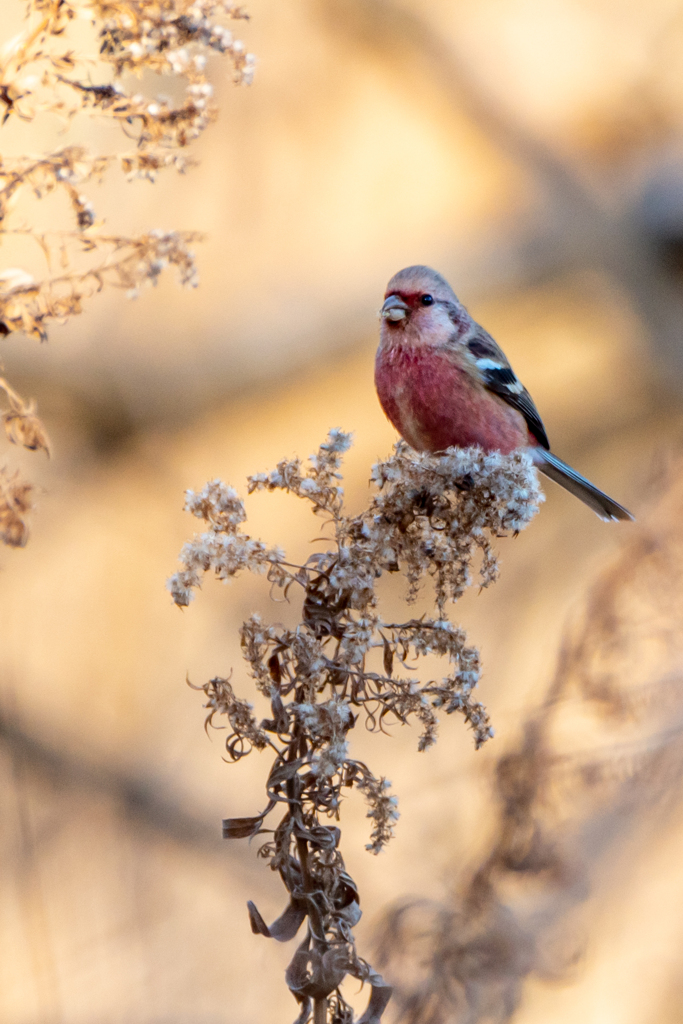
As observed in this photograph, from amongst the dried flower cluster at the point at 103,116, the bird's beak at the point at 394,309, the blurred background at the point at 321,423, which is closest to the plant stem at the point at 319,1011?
the dried flower cluster at the point at 103,116

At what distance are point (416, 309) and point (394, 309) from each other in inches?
3.2

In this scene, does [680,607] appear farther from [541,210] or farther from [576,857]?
[541,210]

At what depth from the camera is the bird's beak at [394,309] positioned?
1.97 m

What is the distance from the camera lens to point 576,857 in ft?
9.34

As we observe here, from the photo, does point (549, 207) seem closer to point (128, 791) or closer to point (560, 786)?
point (560, 786)

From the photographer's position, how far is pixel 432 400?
6.62 feet

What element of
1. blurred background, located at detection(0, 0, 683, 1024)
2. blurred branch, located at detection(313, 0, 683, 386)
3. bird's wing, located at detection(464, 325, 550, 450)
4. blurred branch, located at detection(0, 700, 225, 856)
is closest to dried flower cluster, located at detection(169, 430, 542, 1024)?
bird's wing, located at detection(464, 325, 550, 450)

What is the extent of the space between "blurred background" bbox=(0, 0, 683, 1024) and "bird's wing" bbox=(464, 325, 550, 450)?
788mm

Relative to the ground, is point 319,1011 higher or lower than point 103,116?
lower

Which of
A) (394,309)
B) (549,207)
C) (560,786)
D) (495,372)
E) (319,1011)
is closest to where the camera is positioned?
(319,1011)

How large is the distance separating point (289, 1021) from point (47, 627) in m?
1.97

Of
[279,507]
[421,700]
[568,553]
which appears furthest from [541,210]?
[421,700]

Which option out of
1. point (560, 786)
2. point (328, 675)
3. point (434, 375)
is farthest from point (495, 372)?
point (328, 675)

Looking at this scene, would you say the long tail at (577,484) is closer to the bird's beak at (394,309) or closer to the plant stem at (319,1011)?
the bird's beak at (394,309)
